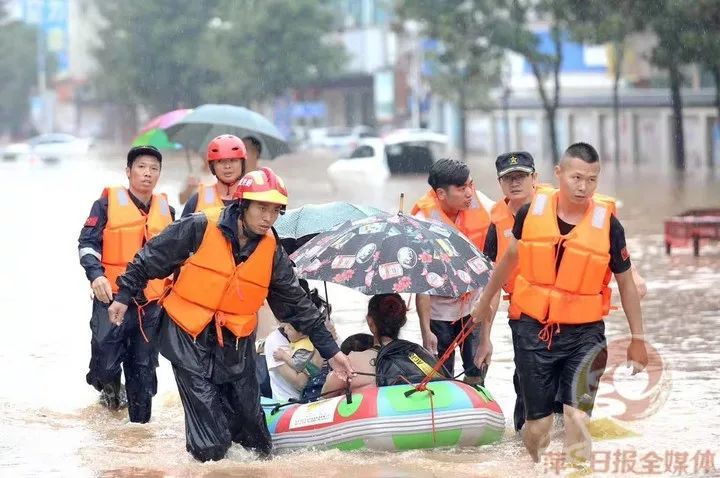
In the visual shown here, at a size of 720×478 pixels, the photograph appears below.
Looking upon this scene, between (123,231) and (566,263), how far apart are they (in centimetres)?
310

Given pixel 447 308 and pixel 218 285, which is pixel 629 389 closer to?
pixel 447 308

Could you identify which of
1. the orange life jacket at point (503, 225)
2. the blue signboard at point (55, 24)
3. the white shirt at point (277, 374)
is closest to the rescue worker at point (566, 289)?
the orange life jacket at point (503, 225)

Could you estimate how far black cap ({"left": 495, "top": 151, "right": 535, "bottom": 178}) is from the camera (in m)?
8.73

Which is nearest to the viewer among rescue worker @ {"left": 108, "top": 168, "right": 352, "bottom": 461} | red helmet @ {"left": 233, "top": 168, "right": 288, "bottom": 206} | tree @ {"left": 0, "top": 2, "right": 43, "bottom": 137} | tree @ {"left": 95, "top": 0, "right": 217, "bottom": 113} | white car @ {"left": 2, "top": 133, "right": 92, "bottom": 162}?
red helmet @ {"left": 233, "top": 168, "right": 288, "bottom": 206}

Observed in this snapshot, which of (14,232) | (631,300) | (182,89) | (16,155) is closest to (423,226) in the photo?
(631,300)

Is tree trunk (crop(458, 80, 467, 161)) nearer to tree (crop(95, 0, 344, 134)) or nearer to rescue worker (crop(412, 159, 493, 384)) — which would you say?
tree (crop(95, 0, 344, 134))

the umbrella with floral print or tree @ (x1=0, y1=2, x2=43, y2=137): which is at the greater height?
tree @ (x1=0, y1=2, x2=43, y2=137)

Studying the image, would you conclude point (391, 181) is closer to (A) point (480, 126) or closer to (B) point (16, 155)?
(A) point (480, 126)

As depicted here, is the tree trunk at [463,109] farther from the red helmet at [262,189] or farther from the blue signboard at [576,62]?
the red helmet at [262,189]

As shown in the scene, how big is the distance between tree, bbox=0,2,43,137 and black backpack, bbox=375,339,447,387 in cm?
10877

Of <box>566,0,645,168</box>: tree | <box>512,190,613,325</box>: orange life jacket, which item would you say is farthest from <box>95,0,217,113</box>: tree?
<box>512,190,613,325</box>: orange life jacket

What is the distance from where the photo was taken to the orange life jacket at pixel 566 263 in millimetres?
7648

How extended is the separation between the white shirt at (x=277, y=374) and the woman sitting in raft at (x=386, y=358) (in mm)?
455

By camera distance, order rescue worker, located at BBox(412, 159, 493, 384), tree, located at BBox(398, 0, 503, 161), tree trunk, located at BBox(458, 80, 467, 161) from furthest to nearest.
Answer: tree trunk, located at BBox(458, 80, 467, 161), tree, located at BBox(398, 0, 503, 161), rescue worker, located at BBox(412, 159, 493, 384)
